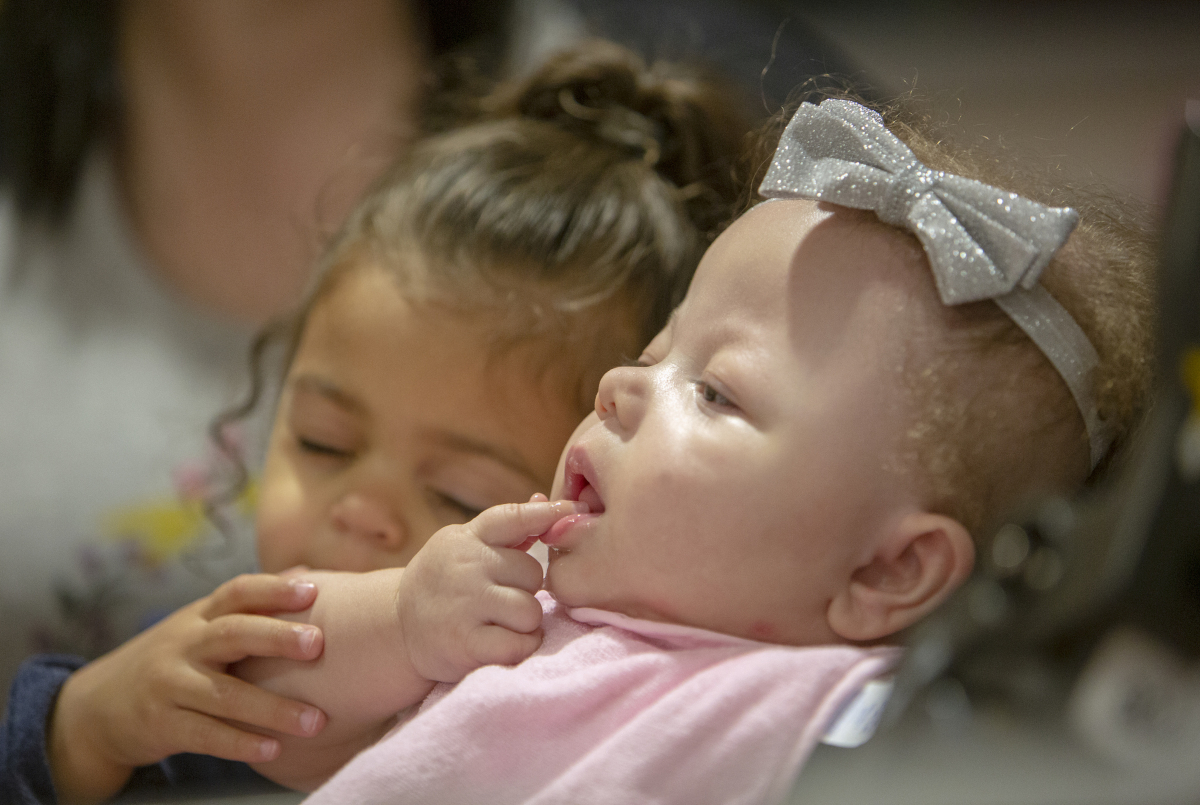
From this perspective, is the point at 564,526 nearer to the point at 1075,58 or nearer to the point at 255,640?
the point at 255,640

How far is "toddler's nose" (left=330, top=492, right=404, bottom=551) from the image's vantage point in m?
0.90

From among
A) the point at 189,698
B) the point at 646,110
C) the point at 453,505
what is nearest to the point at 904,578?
the point at 453,505

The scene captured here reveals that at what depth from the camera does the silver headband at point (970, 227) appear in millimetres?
633

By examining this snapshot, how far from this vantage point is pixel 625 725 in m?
0.58

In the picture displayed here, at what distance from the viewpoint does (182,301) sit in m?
1.64

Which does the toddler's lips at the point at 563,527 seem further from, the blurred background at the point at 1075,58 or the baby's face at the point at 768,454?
the blurred background at the point at 1075,58

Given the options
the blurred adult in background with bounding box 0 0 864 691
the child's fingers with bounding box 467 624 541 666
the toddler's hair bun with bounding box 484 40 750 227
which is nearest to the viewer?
the child's fingers with bounding box 467 624 541 666

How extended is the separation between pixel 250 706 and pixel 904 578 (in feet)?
1.67

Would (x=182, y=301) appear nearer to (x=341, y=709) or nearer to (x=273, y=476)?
(x=273, y=476)

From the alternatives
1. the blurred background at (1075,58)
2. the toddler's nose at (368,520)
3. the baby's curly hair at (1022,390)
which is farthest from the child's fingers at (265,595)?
the blurred background at (1075,58)

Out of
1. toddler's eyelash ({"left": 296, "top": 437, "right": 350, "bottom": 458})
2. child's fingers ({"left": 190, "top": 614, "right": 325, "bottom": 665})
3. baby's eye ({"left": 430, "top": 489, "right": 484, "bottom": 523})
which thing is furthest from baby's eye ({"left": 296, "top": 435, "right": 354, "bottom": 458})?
child's fingers ({"left": 190, "top": 614, "right": 325, "bottom": 665})

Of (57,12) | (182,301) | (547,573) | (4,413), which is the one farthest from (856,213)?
(57,12)

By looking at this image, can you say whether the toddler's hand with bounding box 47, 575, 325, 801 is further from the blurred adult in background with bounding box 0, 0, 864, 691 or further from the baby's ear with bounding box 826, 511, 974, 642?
the blurred adult in background with bounding box 0, 0, 864, 691

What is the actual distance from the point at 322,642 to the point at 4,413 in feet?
3.73
